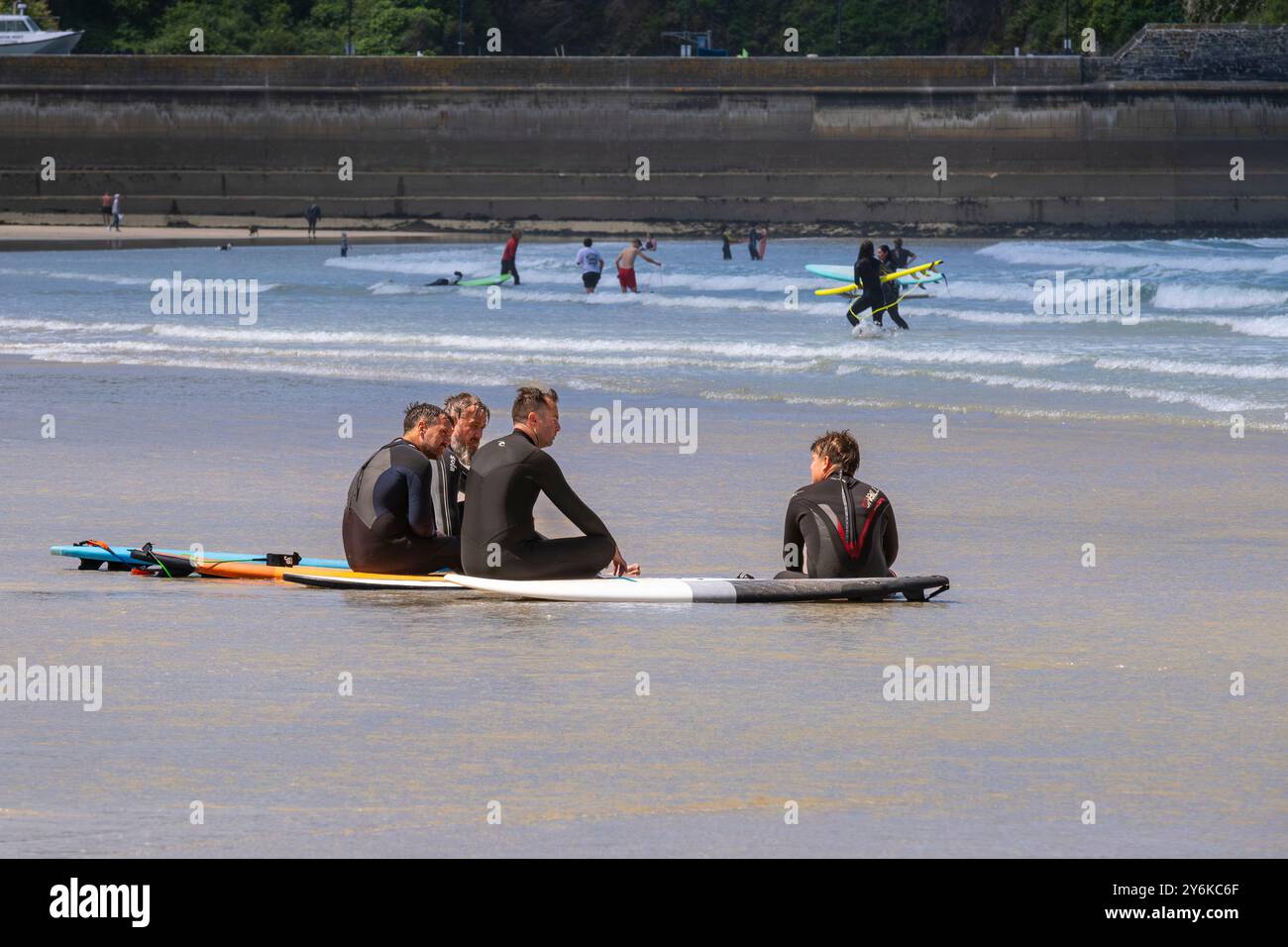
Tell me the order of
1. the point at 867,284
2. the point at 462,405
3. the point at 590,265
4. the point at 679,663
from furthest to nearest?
the point at 590,265 → the point at 867,284 → the point at 462,405 → the point at 679,663

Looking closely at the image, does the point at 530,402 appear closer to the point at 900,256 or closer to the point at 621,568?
the point at 621,568

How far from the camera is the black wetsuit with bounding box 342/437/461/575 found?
9703 mm

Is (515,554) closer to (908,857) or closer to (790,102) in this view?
(908,857)

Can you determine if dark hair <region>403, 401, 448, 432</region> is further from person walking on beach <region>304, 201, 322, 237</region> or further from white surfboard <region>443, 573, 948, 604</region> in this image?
person walking on beach <region>304, 201, 322, 237</region>

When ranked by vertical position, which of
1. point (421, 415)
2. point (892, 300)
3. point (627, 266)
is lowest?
point (421, 415)

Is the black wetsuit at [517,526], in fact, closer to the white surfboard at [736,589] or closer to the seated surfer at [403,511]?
the white surfboard at [736,589]

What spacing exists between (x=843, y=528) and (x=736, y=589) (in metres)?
0.59

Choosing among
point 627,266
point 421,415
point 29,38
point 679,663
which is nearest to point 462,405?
point 421,415

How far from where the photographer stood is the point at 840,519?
369 inches

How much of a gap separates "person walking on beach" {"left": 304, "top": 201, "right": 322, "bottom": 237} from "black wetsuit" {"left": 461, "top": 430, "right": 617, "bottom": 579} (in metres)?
62.3

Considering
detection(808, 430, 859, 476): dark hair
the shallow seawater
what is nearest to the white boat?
the shallow seawater

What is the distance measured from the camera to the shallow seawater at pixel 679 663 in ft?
19.1

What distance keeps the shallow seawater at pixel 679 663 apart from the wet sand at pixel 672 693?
0.9 inches
